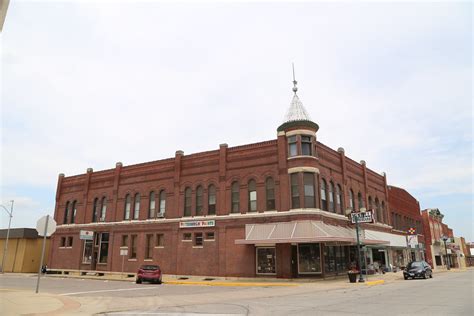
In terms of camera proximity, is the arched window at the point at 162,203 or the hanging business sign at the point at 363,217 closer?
the hanging business sign at the point at 363,217

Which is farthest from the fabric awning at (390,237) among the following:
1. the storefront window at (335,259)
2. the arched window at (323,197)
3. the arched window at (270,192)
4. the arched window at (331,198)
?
the arched window at (270,192)

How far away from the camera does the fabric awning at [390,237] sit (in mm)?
35672

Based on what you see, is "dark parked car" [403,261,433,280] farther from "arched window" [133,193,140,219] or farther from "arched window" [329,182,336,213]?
"arched window" [133,193,140,219]

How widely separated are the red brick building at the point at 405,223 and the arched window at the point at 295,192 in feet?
63.2

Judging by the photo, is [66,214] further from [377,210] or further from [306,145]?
[377,210]

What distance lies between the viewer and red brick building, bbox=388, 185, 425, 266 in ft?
144

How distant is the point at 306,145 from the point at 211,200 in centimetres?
964

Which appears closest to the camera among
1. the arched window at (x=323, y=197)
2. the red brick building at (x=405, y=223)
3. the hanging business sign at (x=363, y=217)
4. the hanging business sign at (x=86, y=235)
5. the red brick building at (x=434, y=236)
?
the hanging business sign at (x=363, y=217)

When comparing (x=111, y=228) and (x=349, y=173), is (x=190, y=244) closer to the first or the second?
(x=111, y=228)

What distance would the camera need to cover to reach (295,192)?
29.5m

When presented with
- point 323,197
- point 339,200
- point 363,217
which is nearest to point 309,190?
point 323,197

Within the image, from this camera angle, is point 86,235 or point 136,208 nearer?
point 86,235

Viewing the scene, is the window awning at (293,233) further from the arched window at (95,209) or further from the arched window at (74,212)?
the arched window at (74,212)

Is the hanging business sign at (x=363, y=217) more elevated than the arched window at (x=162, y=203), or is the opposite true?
the arched window at (x=162, y=203)
